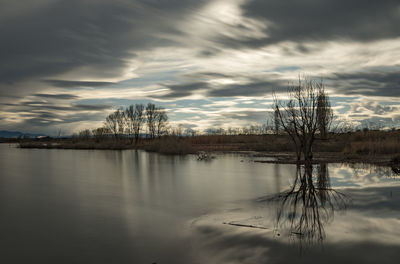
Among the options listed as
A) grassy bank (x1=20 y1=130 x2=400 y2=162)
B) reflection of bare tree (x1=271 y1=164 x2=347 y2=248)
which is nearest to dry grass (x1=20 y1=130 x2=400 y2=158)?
grassy bank (x1=20 y1=130 x2=400 y2=162)

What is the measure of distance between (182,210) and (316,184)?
21.1ft

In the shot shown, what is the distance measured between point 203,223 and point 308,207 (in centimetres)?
322

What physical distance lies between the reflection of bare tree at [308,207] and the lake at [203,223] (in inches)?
0.9

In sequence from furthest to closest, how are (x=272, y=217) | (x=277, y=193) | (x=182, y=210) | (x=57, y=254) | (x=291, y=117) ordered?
1. (x=291, y=117)
2. (x=277, y=193)
3. (x=182, y=210)
4. (x=272, y=217)
5. (x=57, y=254)

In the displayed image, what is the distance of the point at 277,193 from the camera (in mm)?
11227

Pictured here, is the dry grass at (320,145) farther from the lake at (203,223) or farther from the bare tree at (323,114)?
the lake at (203,223)

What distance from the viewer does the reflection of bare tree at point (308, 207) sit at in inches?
263

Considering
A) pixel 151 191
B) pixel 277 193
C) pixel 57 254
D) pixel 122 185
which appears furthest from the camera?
pixel 122 185

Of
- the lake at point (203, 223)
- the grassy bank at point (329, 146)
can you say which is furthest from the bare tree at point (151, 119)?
the lake at point (203, 223)

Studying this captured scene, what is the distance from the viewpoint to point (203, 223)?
7582 millimetres

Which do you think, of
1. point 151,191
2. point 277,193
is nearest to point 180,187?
point 151,191

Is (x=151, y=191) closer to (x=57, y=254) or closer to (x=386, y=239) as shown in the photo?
(x=57, y=254)

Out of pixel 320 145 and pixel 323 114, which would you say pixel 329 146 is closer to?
pixel 320 145

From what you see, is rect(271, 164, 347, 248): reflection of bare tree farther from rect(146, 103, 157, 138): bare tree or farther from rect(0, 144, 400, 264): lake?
rect(146, 103, 157, 138): bare tree
